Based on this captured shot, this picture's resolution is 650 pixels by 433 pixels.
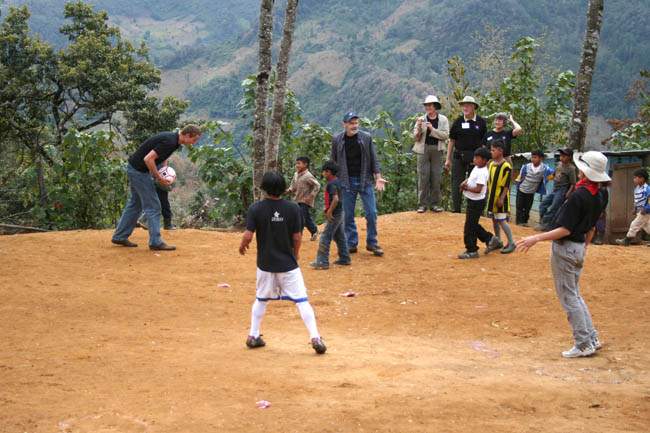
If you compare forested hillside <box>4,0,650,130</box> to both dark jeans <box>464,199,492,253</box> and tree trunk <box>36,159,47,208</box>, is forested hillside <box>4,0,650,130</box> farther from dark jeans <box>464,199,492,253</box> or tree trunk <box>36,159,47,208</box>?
dark jeans <box>464,199,492,253</box>

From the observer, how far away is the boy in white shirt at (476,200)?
895 centimetres

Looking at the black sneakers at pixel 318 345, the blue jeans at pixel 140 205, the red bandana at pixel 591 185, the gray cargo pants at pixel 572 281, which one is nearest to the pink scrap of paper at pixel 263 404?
the black sneakers at pixel 318 345

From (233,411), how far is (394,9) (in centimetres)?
9137

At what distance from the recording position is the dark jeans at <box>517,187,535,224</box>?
1245cm

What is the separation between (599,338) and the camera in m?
6.25

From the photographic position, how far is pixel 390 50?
3014 inches

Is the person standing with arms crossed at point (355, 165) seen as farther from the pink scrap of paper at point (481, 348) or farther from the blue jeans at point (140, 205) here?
the pink scrap of paper at point (481, 348)

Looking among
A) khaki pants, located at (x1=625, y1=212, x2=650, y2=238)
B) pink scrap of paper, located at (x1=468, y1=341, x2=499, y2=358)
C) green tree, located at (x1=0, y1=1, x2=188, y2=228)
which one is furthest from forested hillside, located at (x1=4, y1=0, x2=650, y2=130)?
pink scrap of paper, located at (x1=468, y1=341, x2=499, y2=358)

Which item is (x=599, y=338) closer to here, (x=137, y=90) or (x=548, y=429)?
(x=548, y=429)

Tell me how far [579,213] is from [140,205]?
651 cm

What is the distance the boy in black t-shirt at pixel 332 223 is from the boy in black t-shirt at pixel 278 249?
10.0ft

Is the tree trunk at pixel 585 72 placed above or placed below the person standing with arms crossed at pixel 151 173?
above

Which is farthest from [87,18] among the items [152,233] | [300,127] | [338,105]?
[338,105]

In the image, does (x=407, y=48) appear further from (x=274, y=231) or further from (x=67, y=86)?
(x=274, y=231)
